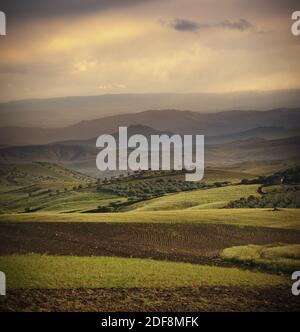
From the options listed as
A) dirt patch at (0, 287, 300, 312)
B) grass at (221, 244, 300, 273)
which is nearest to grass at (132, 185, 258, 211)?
grass at (221, 244, 300, 273)

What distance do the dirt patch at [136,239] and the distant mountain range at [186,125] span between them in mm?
8817

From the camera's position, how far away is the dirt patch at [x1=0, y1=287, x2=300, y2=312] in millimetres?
22797

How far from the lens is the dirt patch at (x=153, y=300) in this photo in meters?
22.8

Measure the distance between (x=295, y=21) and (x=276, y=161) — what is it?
569 inches

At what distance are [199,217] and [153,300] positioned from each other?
1014 centimetres

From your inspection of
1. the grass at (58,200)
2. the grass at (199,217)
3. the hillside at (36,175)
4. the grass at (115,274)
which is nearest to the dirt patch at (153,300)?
the grass at (115,274)

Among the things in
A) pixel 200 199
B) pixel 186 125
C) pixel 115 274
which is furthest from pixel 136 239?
pixel 186 125

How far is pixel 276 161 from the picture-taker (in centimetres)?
4166

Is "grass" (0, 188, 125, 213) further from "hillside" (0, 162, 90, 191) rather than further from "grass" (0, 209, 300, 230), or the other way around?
"grass" (0, 209, 300, 230)

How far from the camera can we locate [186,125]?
3834 centimetres

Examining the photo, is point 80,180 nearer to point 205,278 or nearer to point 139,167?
point 139,167

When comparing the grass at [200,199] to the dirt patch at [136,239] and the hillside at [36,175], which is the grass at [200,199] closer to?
the dirt patch at [136,239]
